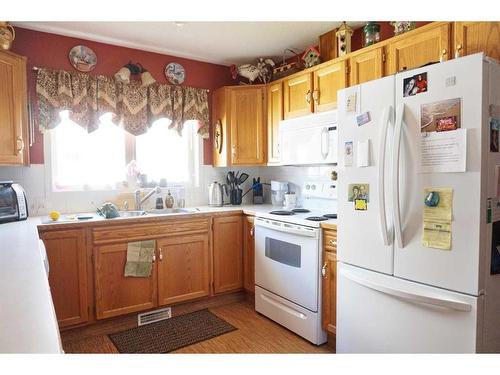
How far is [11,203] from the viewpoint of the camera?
2445mm

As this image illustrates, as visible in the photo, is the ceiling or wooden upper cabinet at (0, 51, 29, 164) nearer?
wooden upper cabinet at (0, 51, 29, 164)

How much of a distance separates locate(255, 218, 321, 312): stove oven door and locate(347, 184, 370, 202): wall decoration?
48 centimetres

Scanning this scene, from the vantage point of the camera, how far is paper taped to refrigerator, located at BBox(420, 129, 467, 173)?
1468 mm

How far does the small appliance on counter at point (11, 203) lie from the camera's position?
2389mm

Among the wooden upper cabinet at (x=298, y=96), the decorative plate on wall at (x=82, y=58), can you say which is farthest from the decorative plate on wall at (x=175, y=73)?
the wooden upper cabinet at (x=298, y=96)

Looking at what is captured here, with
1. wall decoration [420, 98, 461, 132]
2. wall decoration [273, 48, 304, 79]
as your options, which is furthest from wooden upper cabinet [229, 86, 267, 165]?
wall decoration [420, 98, 461, 132]

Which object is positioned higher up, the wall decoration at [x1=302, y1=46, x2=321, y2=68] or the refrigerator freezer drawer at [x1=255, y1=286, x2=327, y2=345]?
the wall decoration at [x1=302, y1=46, x2=321, y2=68]

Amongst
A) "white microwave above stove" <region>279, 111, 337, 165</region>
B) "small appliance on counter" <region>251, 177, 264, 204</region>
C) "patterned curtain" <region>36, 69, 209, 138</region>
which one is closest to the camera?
"white microwave above stove" <region>279, 111, 337, 165</region>

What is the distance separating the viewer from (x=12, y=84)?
7.80 feet

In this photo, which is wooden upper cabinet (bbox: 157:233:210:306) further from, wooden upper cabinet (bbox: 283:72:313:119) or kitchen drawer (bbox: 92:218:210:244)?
wooden upper cabinet (bbox: 283:72:313:119)

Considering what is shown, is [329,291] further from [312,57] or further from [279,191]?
[312,57]

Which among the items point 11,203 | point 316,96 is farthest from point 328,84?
point 11,203

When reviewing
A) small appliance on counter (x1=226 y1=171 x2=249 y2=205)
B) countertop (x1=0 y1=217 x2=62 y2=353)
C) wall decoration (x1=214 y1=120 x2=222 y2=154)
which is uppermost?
wall decoration (x1=214 y1=120 x2=222 y2=154)
